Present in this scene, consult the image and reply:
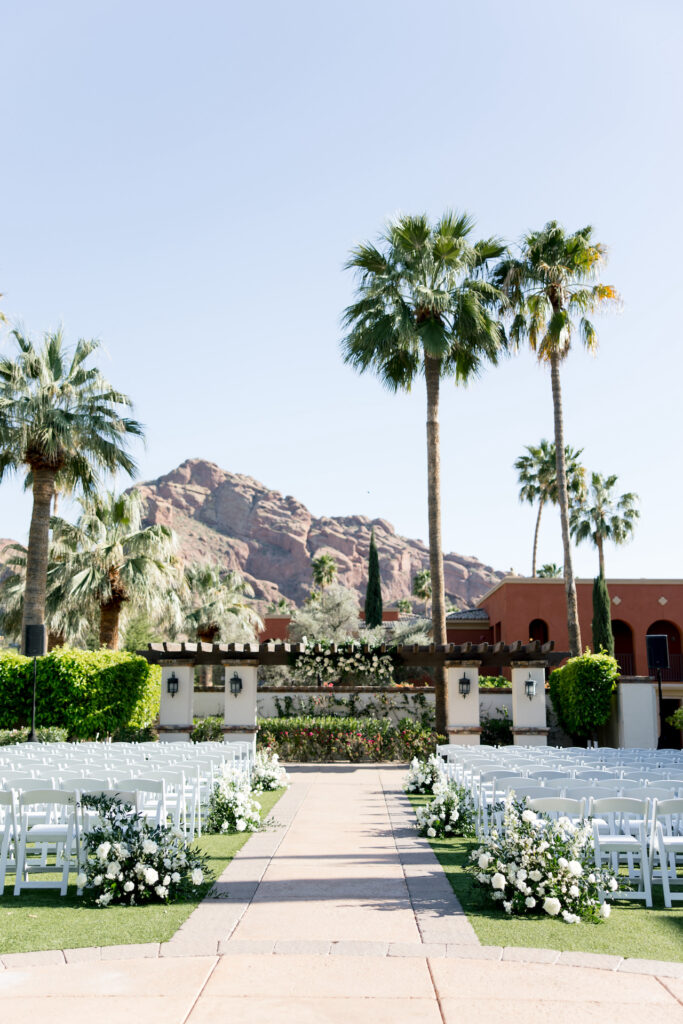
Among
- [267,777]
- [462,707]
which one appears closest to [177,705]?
[267,777]

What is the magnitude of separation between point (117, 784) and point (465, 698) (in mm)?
13833

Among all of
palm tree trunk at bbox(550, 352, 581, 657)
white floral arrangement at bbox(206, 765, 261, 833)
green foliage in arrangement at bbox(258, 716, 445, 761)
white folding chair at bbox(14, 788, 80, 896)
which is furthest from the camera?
palm tree trunk at bbox(550, 352, 581, 657)

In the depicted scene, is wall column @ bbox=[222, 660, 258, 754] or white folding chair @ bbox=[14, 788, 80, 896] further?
wall column @ bbox=[222, 660, 258, 754]

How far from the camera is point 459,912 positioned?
6207mm

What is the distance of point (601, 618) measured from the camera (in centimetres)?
2994

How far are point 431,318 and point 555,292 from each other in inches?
227

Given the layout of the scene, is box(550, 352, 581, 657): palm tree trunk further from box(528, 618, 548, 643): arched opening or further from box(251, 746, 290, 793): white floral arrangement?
box(251, 746, 290, 793): white floral arrangement

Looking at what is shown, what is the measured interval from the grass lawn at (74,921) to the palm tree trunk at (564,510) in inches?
724

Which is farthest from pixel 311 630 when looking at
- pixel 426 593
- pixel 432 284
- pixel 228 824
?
pixel 228 824

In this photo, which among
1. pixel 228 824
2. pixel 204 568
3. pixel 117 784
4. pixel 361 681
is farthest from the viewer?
pixel 204 568

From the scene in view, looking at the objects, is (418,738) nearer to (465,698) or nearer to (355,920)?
(465,698)

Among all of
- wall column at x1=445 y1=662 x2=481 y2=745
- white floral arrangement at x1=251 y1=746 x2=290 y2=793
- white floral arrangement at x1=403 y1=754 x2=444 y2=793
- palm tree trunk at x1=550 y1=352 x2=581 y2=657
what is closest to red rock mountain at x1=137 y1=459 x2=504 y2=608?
palm tree trunk at x1=550 y1=352 x2=581 y2=657

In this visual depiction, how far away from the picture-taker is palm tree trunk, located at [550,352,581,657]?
934 inches

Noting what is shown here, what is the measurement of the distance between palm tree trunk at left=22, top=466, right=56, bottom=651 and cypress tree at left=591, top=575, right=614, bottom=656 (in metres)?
18.6
